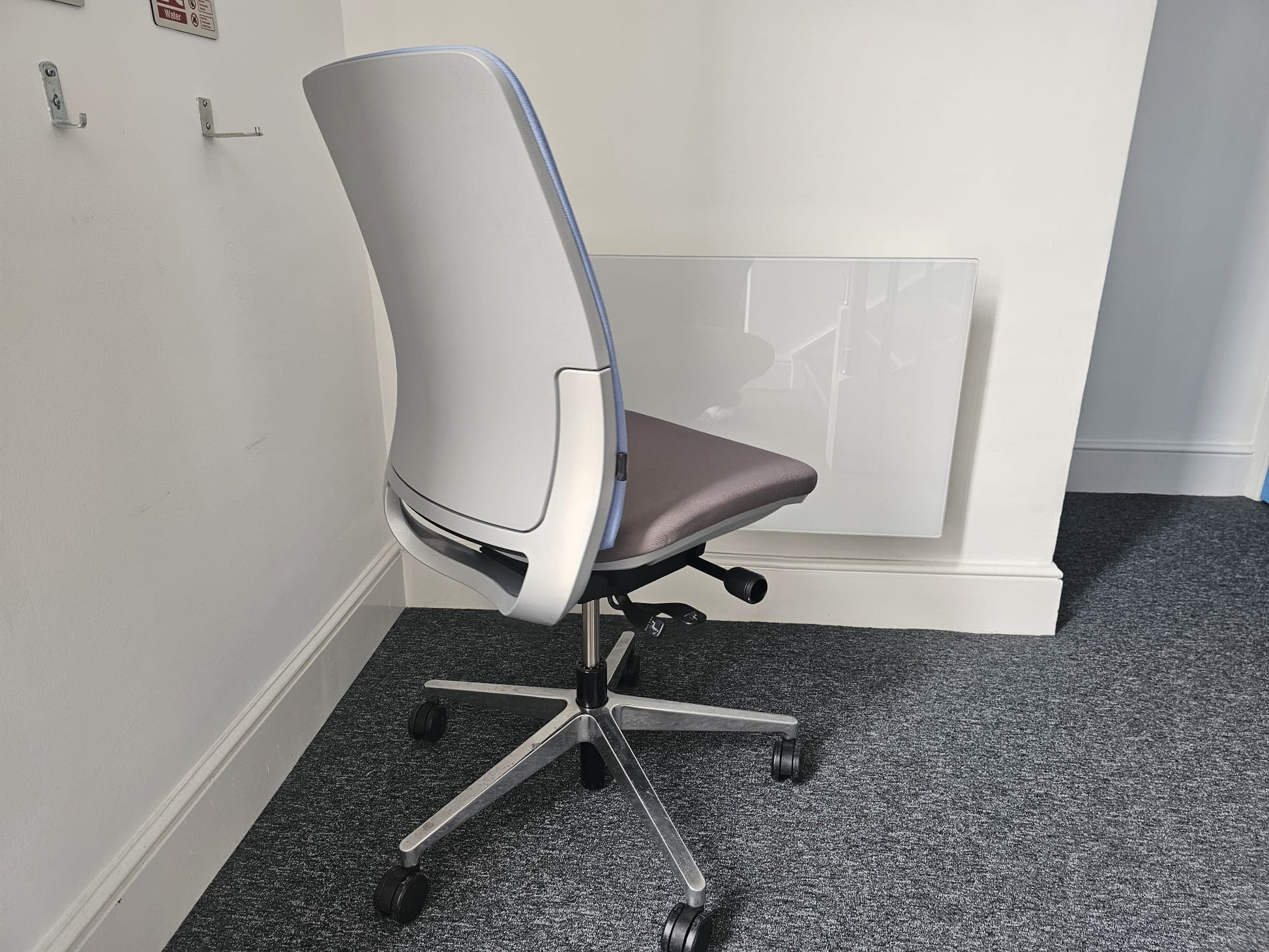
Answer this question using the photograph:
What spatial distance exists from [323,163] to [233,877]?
1188 mm

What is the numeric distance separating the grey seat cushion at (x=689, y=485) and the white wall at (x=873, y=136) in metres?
0.67

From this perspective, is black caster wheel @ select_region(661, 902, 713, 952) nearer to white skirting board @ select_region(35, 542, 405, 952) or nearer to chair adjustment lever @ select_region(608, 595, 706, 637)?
chair adjustment lever @ select_region(608, 595, 706, 637)

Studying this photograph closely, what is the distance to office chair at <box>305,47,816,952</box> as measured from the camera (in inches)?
32.9

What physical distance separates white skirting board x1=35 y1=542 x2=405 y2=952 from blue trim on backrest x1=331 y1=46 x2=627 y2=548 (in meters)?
0.71

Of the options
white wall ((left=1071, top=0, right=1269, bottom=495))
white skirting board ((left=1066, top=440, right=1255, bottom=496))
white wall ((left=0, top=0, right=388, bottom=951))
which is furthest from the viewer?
white skirting board ((left=1066, top=440, right=1255, bottom=496))

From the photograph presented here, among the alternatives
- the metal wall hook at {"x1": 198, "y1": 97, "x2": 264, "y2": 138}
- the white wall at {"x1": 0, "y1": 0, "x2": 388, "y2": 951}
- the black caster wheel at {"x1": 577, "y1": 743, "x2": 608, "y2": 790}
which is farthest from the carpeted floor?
the metal wall hook at {"x1": 198, "y1": 97, "x2": 264, "y2": 138}

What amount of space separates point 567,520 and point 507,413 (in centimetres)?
14

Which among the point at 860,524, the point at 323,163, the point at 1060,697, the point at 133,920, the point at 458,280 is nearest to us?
the point at 458,280

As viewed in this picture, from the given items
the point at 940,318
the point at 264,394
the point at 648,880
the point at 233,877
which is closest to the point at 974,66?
the point at 940,318

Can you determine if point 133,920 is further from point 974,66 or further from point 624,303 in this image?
point 974,66

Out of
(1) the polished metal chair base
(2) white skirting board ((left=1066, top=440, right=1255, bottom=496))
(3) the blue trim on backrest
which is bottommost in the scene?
(2) white skirting board ((left=1066, top=440, right=1255, bottom=496))

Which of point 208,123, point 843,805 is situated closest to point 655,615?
point 843,805

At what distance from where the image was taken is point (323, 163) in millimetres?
1555

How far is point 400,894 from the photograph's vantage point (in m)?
1.12
